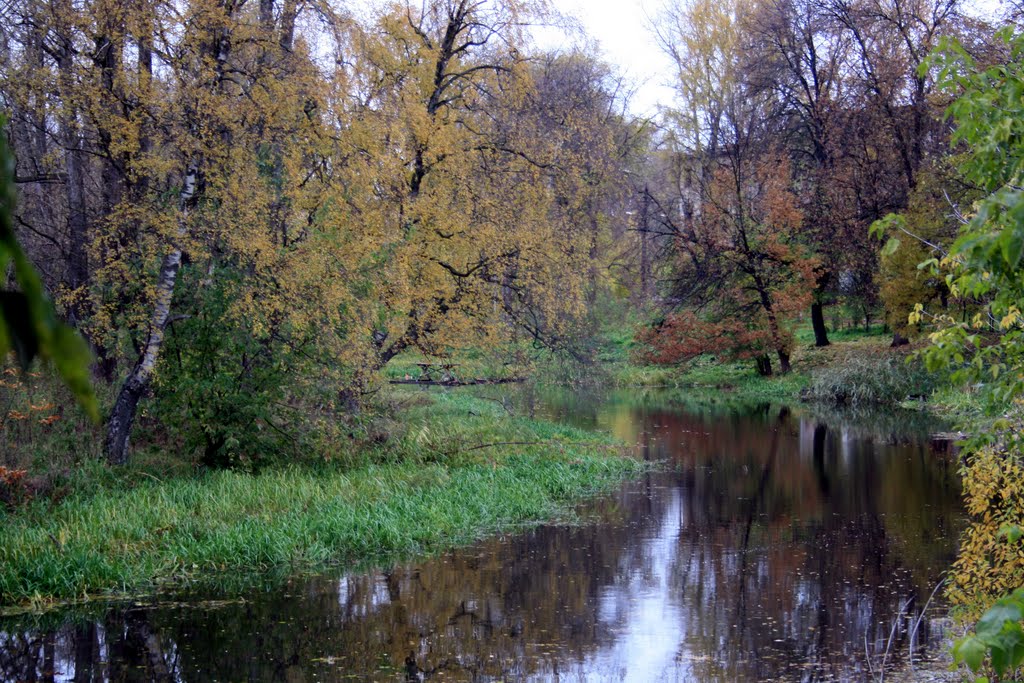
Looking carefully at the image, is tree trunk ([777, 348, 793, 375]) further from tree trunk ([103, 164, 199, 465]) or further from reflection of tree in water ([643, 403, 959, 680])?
tree trunk ([103, 164, 199, 465])

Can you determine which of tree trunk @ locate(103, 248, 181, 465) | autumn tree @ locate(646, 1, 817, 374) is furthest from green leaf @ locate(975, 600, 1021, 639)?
autumn tree @ locate(646, 1, 817, 374)

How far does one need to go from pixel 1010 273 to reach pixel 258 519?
8.36 meters

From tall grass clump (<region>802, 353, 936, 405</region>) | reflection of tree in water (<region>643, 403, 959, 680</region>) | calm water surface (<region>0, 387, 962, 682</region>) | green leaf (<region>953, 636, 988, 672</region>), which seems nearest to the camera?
green leaf (<region>953, 636, 988, 672</region>)

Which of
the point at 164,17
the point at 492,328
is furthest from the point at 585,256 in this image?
the point at 164,17

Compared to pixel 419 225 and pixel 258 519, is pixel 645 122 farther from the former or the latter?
pixel 258 519

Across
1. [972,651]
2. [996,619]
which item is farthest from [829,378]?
[996,619]

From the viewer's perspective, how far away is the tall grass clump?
25875mm

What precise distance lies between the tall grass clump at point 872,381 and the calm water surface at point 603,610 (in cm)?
1185

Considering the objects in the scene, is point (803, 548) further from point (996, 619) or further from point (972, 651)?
point (996, 619)

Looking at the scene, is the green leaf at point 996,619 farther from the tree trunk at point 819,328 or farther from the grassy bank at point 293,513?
the tree trunk at point 819,328

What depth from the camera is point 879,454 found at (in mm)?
18141

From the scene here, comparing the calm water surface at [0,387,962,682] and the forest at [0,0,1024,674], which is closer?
the calm water surface at [0,387,962,682]

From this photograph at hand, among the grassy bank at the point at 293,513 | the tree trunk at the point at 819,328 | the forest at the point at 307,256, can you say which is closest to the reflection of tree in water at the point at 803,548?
the forest at the point at 307,256

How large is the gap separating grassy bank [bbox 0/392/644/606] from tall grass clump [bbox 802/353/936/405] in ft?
42.0
